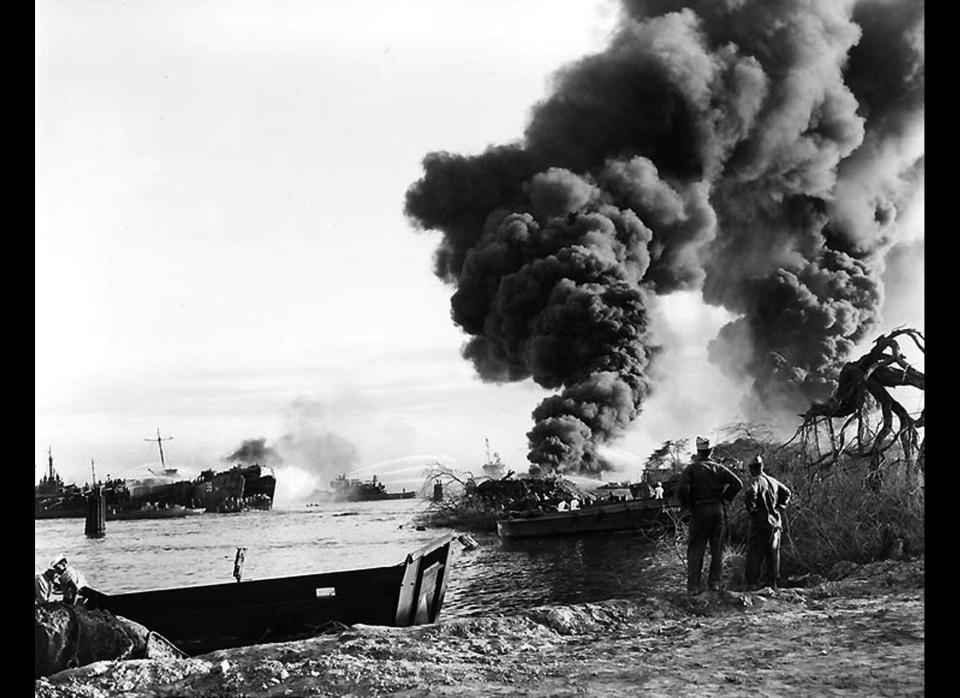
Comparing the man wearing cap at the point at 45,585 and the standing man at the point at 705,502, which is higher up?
the standing man at the point at 705,502

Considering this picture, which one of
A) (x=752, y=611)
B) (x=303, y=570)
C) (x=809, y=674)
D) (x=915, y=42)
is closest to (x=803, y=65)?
(x=915, y=42)

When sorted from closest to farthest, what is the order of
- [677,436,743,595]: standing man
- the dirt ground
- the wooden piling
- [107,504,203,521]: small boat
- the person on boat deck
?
1. the dirt ground
2. the person on boat deck
3. [677,436,743,595]: standing man
4. the wooden piling
5. [107,504,203,521]: small boat

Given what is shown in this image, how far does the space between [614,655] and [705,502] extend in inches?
105

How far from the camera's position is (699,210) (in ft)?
92.7

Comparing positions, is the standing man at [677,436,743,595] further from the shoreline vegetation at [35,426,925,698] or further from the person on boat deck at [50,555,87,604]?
the person on boat deck at [50,555,87,604]

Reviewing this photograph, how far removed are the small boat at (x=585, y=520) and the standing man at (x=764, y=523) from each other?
478 inches

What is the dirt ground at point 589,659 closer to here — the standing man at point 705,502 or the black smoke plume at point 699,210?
the standing man at point 705,502

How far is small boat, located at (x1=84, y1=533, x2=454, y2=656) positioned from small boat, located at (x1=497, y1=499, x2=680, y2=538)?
12.1 m

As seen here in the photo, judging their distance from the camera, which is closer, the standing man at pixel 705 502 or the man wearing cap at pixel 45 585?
the man wearing cap at pixel 45 585

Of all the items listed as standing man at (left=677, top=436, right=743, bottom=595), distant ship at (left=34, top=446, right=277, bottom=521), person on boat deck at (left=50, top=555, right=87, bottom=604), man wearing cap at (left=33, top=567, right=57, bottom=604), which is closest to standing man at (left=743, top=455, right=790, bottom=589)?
standing man at (left=677, top=436, right=743, bottom=595)

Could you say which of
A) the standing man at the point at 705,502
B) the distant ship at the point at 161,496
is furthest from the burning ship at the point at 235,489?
the standing man at the point at 705,502

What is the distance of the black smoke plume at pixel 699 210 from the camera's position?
25188 millimetres

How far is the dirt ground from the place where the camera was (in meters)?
6.14
